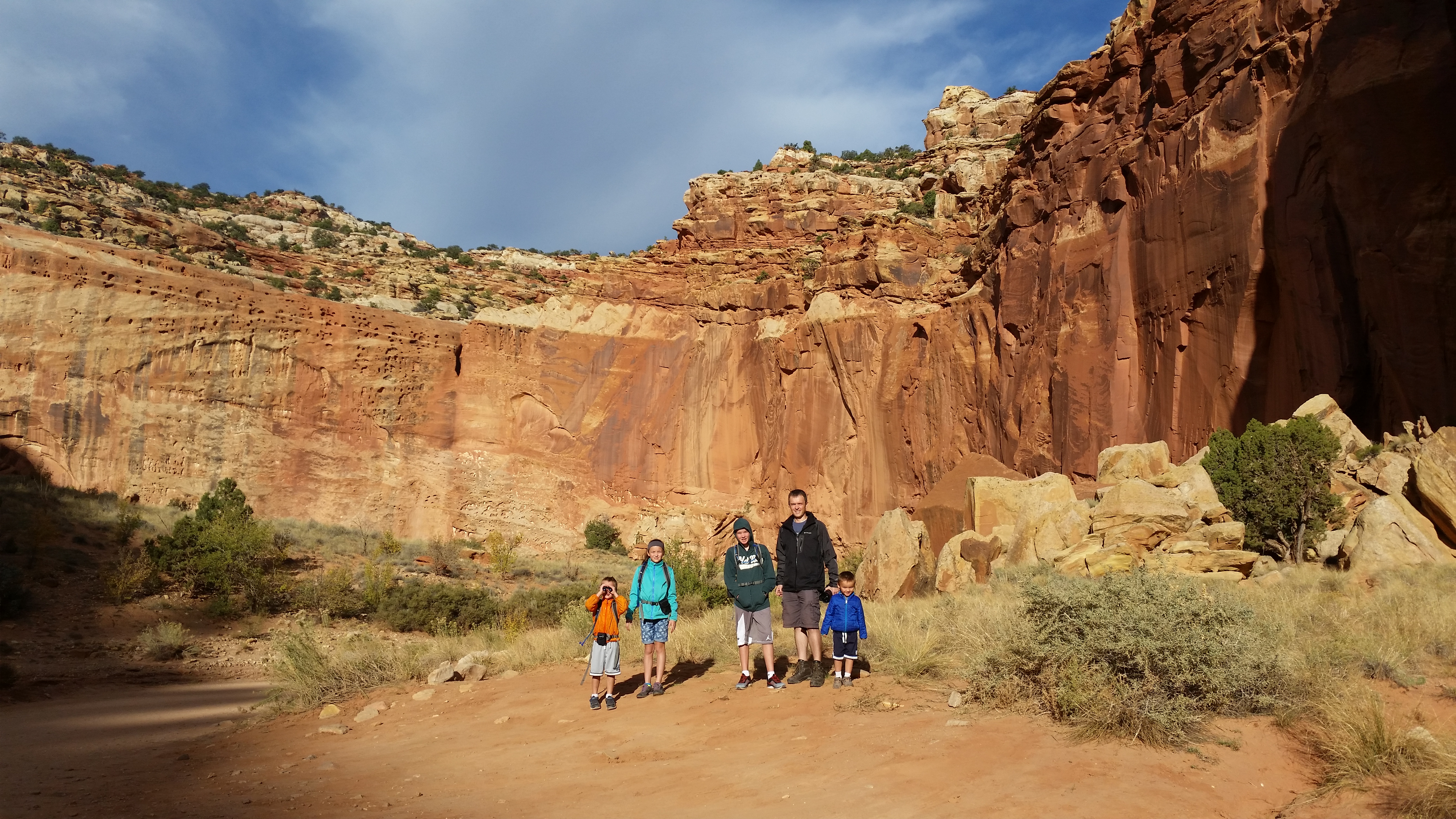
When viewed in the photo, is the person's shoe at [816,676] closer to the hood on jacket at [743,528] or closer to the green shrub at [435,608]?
the hood on jacket at [743,528]

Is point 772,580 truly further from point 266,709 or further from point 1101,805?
point 266,709

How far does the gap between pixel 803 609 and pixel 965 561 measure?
9.45 meters

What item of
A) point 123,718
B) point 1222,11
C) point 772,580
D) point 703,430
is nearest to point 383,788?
point 772,580

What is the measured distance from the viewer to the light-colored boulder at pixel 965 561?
15344 mm

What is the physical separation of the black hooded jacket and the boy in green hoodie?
18cm

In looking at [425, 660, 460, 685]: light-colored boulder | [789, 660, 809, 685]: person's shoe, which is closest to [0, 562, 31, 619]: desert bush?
[425, 660, 460, 685]: light-colored boulder

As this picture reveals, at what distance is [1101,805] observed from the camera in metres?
4.41

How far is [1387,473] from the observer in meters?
15.5

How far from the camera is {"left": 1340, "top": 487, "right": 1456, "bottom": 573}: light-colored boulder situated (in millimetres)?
11844

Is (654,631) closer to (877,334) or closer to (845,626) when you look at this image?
(845,626)

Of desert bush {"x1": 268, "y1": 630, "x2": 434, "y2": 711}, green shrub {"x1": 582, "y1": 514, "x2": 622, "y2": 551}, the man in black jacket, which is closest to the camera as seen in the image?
the man in black jacket

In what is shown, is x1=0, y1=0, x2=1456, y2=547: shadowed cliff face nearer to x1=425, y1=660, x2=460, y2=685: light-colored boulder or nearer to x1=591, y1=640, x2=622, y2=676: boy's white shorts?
x1=591, y1=640, x2=622, y2=676: boy's white shorts

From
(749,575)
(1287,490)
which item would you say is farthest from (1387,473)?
(749,575)

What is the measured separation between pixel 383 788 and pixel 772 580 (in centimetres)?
399
